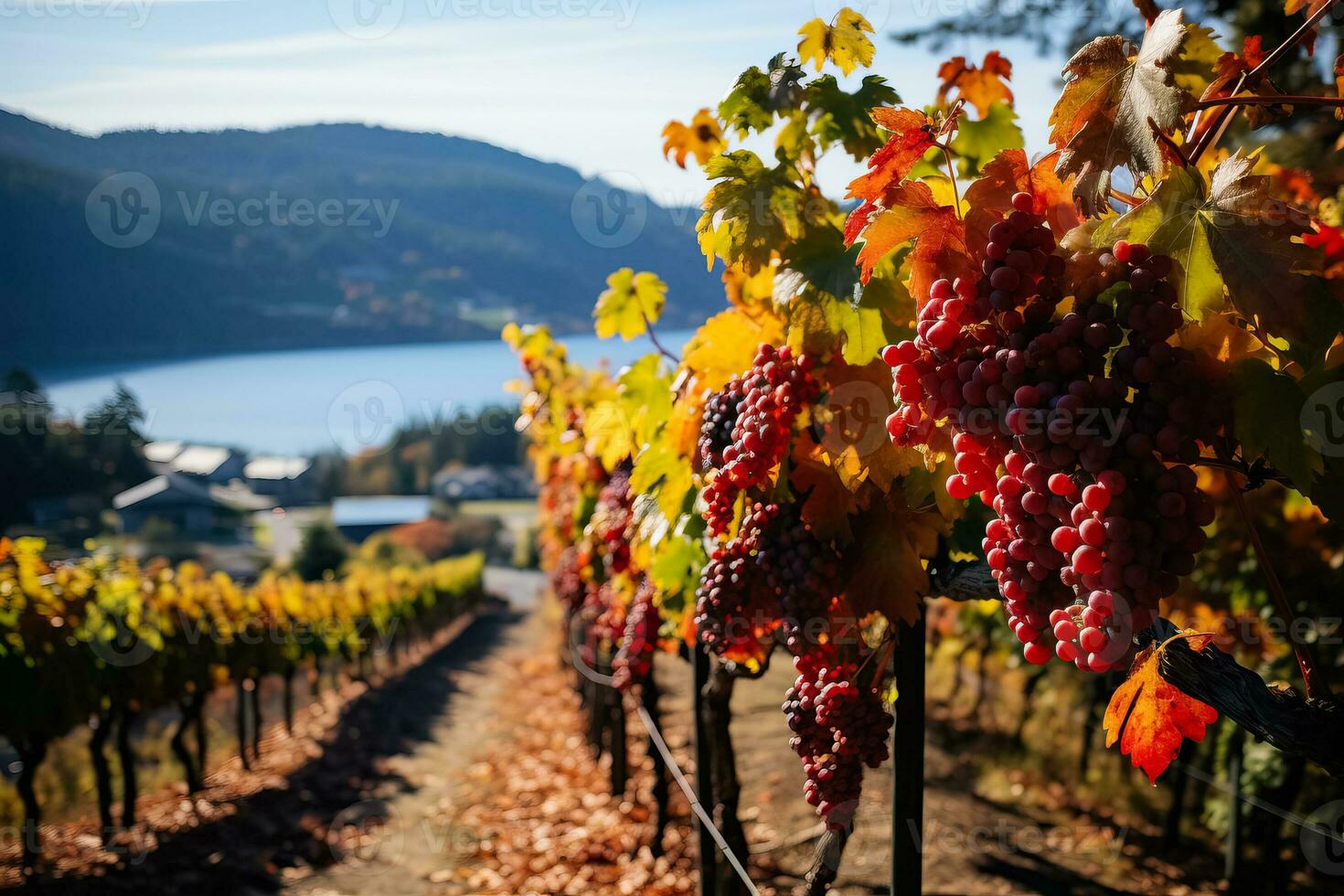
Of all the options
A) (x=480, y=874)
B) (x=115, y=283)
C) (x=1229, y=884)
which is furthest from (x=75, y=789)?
(x=115, y=283)

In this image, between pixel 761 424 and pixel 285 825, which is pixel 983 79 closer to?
pixel 761 424

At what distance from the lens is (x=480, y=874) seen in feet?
18.1

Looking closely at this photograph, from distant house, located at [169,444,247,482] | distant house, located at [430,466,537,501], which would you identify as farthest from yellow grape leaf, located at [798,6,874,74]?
distant house, located at [430,466,537,501]

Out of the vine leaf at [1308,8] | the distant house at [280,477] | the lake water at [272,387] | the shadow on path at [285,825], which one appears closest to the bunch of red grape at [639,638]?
the vine leaf at [1308,8]

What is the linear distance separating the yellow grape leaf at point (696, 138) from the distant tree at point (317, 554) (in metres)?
28.8

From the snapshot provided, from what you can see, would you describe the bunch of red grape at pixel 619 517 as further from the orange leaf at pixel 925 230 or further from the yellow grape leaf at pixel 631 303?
the orange leaf at pixel 925 230

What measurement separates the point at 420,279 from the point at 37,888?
86.5 metres

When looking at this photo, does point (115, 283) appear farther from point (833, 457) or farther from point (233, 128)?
point (833, 457)

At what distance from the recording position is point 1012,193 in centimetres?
121

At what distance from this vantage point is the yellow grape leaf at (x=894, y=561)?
1.87m

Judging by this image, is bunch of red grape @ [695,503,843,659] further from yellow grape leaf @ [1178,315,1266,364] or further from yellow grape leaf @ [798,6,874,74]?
yellow grape leaf @ [798,6,874,74]

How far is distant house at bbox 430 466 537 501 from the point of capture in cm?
7162

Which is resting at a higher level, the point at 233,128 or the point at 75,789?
the point at 233,128

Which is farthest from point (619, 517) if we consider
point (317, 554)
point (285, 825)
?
point (317, 554)
